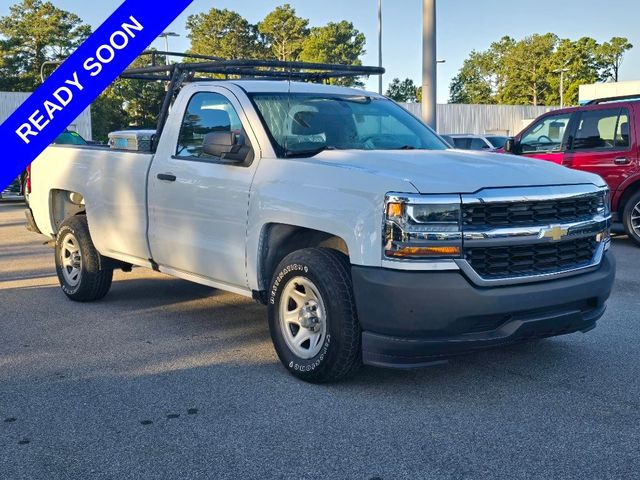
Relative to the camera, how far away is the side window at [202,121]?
5.69 meters

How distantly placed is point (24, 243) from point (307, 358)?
806 cm

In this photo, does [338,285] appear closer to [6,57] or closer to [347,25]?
[6,57]

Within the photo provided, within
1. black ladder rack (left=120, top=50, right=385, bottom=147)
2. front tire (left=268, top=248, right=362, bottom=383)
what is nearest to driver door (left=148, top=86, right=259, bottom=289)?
black ladder rack (left=120, top=50, right=385, bottom=147)

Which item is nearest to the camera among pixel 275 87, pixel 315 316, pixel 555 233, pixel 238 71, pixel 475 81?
pixel 555 233

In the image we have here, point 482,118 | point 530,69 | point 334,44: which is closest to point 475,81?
point 530,69

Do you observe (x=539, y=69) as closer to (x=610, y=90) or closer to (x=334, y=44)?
(x=334, y=44)

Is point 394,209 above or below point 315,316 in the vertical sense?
above

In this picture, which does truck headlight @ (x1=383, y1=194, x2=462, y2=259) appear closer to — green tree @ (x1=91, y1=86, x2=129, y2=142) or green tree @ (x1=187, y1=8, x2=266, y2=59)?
green tree @ (x1=91, y1=86, x2=129, y2=142)

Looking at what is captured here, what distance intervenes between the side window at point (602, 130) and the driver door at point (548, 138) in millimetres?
236

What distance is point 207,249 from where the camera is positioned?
5.55m

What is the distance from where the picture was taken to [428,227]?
13.5ft

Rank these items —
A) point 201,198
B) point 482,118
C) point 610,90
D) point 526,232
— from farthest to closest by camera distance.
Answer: point 482,118, point 610,90, point 201,198, point 526,232

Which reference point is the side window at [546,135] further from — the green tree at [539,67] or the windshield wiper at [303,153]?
the green tree at [539,67]

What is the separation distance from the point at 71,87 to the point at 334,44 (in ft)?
249
